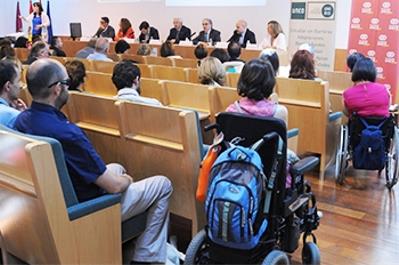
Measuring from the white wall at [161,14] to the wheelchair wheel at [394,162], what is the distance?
16.0ft

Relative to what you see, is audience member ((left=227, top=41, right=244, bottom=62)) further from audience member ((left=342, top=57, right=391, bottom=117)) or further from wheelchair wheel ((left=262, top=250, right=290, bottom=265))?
wheelchair wheel ((left=262, top=250, right=290, bottom=265))

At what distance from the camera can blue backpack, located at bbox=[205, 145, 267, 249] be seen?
209cm

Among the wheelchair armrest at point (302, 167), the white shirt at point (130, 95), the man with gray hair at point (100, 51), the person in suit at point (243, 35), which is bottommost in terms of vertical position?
the wheelchair armrest at point (302, 167)

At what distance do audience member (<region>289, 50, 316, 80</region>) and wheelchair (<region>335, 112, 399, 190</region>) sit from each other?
55 cm

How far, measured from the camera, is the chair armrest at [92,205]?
2.11m

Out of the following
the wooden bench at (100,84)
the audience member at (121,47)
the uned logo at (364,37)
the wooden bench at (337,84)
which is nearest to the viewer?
the wooden bench at (337,84)

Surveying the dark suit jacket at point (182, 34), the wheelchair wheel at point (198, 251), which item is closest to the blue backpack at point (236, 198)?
the wheelchair wheel at point (198, 251)

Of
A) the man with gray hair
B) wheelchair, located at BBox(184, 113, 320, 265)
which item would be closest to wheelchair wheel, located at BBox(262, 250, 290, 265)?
wheelchair, located at BBox(184, 113, 320, 265)

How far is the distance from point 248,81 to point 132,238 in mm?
1019

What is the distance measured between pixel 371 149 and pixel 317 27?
16.3 feet

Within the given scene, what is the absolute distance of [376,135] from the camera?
3781 millimetres

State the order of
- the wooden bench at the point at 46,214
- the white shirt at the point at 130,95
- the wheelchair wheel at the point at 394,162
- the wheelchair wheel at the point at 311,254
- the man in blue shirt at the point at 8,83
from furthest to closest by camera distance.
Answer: the wheelchair wheel at the point at 394,162 → the white shirt at the point at 130,95 → the man in blue shirt at the point at 8,83 → the wheelchair wheel at the point at 311,254 → the wooden bench at the point at 46,214

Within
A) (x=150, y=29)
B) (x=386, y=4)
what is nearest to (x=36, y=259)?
(x=386, y=4)

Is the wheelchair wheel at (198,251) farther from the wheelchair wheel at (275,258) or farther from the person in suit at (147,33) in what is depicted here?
the person in suit at (147,33)
